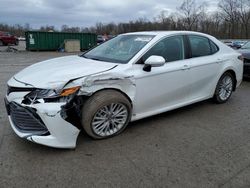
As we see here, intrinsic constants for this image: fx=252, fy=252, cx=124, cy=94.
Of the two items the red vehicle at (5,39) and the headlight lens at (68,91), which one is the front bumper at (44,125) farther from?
the red vehicle at (5,39)

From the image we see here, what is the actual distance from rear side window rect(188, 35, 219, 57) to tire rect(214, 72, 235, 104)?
63 cm

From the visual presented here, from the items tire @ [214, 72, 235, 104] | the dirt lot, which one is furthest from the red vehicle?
tire @ [214, 72, 235, 104]

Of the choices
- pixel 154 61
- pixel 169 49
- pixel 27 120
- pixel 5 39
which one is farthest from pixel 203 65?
pixel 5 39

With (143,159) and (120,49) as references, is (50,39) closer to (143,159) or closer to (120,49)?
(120,49)

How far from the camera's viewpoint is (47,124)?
2967mm

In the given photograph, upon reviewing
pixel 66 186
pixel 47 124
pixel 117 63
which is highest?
pixel 117 63

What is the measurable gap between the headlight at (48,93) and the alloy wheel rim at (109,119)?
49cm

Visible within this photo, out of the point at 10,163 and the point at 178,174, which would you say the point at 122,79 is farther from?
the point at 10,163

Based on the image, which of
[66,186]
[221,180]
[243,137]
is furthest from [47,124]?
[243,137]

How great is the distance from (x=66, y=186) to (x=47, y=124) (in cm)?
79

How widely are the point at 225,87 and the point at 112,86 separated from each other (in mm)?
2991

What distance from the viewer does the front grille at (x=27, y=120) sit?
3.01 metres

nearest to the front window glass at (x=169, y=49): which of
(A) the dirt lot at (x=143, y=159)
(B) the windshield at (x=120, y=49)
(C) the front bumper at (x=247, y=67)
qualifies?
(B) the windshield at (x=120, y=49)

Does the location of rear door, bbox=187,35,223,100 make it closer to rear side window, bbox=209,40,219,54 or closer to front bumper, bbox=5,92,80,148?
rear side window, bbox=209,40,219,54
